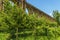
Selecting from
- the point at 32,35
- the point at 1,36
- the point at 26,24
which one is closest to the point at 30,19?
the point at 26,24

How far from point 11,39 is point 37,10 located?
18.7 m

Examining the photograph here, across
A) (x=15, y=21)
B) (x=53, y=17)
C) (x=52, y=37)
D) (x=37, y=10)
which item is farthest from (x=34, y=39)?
(x=53, y=17)

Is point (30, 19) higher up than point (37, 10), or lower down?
lower down

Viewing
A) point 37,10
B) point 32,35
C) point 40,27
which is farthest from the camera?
point 37,10

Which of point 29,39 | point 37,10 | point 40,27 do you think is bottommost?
point 29,39

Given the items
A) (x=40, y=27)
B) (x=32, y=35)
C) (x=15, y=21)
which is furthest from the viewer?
(x=32, y=35)

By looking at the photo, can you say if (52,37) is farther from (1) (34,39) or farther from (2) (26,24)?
(2) (26,24)

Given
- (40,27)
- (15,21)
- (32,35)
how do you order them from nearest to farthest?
(15,21) < (40,27) < (32,35)

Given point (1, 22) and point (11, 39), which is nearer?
point (1, 22)

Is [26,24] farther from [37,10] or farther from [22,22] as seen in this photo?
[37,10]

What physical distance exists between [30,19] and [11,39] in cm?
229

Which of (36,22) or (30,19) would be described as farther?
(36,22)

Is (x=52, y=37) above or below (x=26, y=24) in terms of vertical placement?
below

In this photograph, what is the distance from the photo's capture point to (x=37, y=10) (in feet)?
110
